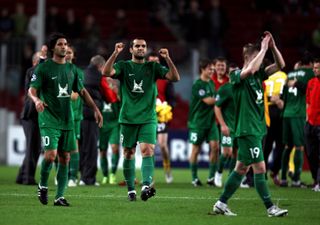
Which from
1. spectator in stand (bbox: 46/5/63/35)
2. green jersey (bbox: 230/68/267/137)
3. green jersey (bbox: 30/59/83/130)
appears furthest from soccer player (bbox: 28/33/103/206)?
spectator in stand (bbox: 46/5/63/35)

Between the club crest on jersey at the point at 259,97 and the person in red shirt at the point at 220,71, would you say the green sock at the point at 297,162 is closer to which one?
the person in red shirt at the point at 220,71

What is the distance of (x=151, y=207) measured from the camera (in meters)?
15.0

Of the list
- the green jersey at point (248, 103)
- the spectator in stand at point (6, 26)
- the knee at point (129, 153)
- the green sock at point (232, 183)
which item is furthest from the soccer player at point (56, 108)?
the spectator in stand at point (6, 26)

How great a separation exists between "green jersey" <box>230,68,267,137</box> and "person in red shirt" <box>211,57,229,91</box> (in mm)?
7511

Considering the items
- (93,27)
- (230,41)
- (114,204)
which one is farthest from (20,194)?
(230,41)

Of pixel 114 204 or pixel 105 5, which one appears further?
pixel 105 5

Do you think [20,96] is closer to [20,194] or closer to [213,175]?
A: [213,175]

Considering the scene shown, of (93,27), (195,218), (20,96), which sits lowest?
Result: (195,218)

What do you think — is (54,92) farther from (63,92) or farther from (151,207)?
(151,207)

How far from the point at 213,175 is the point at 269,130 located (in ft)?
4.74

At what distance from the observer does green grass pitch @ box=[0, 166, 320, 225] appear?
13078 millimetres

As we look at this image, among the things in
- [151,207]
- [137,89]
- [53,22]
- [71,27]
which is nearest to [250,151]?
[151,207]

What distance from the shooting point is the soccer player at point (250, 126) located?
13.8 metres

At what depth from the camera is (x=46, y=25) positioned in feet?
105
